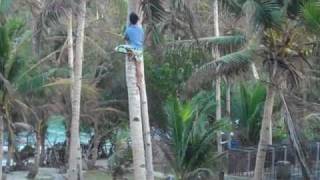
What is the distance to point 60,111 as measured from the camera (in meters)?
33.2

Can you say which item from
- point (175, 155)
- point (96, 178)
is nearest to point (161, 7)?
point (175, 155)

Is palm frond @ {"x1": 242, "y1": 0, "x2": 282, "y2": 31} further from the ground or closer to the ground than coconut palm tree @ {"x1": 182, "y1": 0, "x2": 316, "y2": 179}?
further from the ground

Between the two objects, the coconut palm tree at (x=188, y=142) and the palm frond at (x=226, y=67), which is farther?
the coconut palm tree at (x=188, y=142)

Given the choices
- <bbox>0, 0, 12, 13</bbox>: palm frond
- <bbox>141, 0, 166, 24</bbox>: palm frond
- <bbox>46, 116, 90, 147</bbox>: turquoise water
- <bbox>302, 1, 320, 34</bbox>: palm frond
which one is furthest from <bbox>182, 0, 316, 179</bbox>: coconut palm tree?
<bbox>46, 116, 90, 147</bbox>: turquoise water

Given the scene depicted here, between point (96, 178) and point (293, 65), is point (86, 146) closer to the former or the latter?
point (96, 178)

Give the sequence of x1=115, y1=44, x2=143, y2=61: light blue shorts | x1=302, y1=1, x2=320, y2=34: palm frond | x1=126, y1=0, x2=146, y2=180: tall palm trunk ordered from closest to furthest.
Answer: x1=115, y1=44, x2=143, y2=61: light blue shorts
x1=126, y1=0, x2=146, y2=180: tall palm trunk
x1=302, y1=1, x2=320, y2=34: palm frond

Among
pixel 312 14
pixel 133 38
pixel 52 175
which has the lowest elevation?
pixel 52 175

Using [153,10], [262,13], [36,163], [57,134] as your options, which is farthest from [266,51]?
[57,134]

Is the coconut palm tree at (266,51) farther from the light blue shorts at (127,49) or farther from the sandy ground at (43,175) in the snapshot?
the sandy ground at (43,175)

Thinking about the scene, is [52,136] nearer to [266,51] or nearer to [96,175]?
[96,175]

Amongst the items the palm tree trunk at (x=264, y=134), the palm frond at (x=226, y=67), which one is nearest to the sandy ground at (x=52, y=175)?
the palm frond at (x=226, y=67)

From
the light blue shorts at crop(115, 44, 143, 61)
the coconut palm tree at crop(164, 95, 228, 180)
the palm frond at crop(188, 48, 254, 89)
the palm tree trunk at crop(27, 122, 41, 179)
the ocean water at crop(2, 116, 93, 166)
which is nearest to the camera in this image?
the light blue shorts at crop(115, 44, 143, 61)

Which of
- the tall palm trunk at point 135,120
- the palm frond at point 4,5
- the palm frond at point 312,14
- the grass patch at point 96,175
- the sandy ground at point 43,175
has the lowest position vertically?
the grass patch at point 96,175

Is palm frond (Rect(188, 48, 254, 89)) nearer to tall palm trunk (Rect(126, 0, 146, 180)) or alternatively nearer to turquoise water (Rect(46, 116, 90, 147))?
tall palm trunk (Rect(126, 0, 146, 180))
